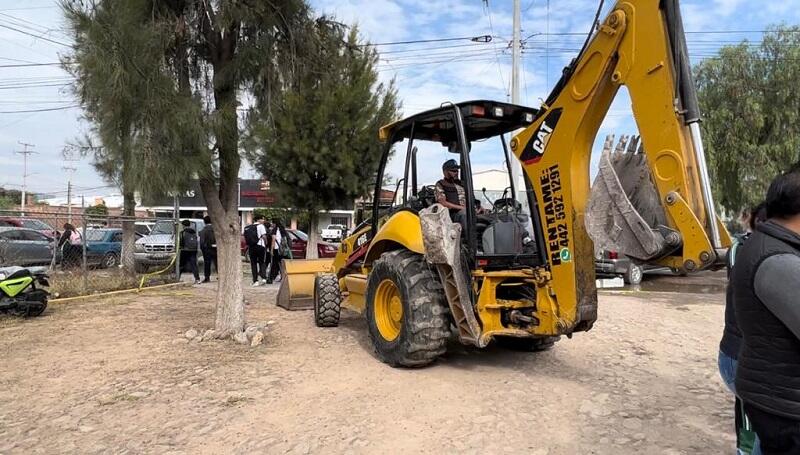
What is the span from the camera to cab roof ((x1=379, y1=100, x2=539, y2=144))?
605 centimetres

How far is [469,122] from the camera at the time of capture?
654 centimetres

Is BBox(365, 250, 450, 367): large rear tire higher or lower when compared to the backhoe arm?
lower

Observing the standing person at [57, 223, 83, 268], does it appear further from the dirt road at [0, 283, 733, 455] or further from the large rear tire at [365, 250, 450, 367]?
the large rear tire at [365, 250, 450, 367]

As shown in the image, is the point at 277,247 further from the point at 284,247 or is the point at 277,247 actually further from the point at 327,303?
the point at 327,303

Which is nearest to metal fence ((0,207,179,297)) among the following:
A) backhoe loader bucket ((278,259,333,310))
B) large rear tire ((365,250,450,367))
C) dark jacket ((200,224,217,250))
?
dark jacket ((200,224,217,250))

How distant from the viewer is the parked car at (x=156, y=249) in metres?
16.0

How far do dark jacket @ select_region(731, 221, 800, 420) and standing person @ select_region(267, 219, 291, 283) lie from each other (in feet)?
42.7

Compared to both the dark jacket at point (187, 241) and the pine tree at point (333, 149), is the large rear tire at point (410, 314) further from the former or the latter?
the dark jacket at point (187, 241)

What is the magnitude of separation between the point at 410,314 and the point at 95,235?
55.8ft

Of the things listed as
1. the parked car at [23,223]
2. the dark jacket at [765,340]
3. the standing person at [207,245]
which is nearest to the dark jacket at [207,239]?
Result: the standing person at [207,245]

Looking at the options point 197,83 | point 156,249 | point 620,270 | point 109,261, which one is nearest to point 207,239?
point 156,249

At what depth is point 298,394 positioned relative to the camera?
17.1 feet

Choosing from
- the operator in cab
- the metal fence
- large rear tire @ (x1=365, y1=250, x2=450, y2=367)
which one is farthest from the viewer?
the metal fence

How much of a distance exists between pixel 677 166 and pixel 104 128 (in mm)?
5844
